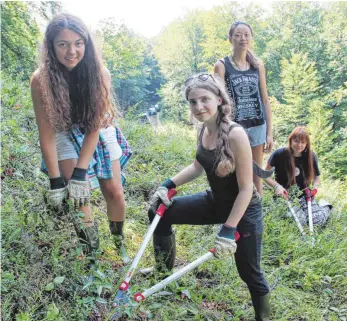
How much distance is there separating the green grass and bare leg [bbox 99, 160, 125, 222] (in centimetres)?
31

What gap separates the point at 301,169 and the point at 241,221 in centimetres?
244

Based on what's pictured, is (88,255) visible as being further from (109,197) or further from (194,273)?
(194,273)

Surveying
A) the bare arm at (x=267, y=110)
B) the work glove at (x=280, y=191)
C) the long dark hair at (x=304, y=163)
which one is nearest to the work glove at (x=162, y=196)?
the bare arm at (x=267, y=110)

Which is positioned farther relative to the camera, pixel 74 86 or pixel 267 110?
pixel 267 110

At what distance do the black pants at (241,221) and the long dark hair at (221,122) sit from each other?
13.3 inches

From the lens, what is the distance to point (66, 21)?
1.91m

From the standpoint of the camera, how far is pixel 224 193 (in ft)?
7.27

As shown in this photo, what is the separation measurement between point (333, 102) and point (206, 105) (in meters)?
18.4

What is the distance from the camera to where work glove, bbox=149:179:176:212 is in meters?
2.42

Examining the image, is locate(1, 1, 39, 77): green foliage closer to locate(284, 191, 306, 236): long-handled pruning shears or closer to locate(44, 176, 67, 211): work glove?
locate(44, 176, 67, 211): work glove

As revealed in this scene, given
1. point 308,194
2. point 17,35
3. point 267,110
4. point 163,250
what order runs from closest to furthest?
point 163,250, point 267,110, point 308,194, point 17,35

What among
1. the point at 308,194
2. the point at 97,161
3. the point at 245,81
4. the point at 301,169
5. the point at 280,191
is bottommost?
the point at 308,194

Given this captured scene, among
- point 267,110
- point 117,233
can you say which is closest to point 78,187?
point 117,233

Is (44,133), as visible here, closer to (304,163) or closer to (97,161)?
(97,161)
